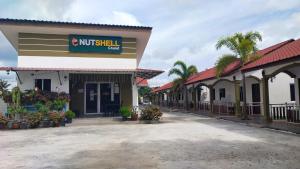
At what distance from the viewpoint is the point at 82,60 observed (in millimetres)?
17547

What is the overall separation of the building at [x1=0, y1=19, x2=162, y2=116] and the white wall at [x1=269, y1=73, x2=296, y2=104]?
28.0 feet

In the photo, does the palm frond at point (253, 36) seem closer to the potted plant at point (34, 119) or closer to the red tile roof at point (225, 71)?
the red tile roof at point (225, 71)

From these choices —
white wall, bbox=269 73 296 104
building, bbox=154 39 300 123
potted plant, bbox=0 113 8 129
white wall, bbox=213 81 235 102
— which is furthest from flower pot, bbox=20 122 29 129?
white wall, bbox=213 81 235 102

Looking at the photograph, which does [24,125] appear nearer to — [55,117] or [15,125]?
[15,125]

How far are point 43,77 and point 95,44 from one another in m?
3.89

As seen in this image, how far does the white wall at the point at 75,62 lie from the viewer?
16.7 meters

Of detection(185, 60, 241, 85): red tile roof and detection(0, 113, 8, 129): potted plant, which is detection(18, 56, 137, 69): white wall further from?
detection(185, 60, 241, 85): red tile roof

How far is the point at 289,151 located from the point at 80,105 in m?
14.2

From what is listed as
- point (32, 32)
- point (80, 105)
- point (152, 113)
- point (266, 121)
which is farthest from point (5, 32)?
point (266, 121)

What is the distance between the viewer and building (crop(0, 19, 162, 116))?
16.5m

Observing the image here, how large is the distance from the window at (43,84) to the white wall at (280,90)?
15.1 meters

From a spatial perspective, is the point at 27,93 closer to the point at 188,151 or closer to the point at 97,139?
the point at 97,139

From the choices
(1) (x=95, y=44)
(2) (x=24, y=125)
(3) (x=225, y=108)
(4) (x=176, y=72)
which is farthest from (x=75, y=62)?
(4) (x=176, y=72)

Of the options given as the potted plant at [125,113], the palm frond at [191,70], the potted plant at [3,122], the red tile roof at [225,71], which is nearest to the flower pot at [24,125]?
the potted plant at [3,122]
